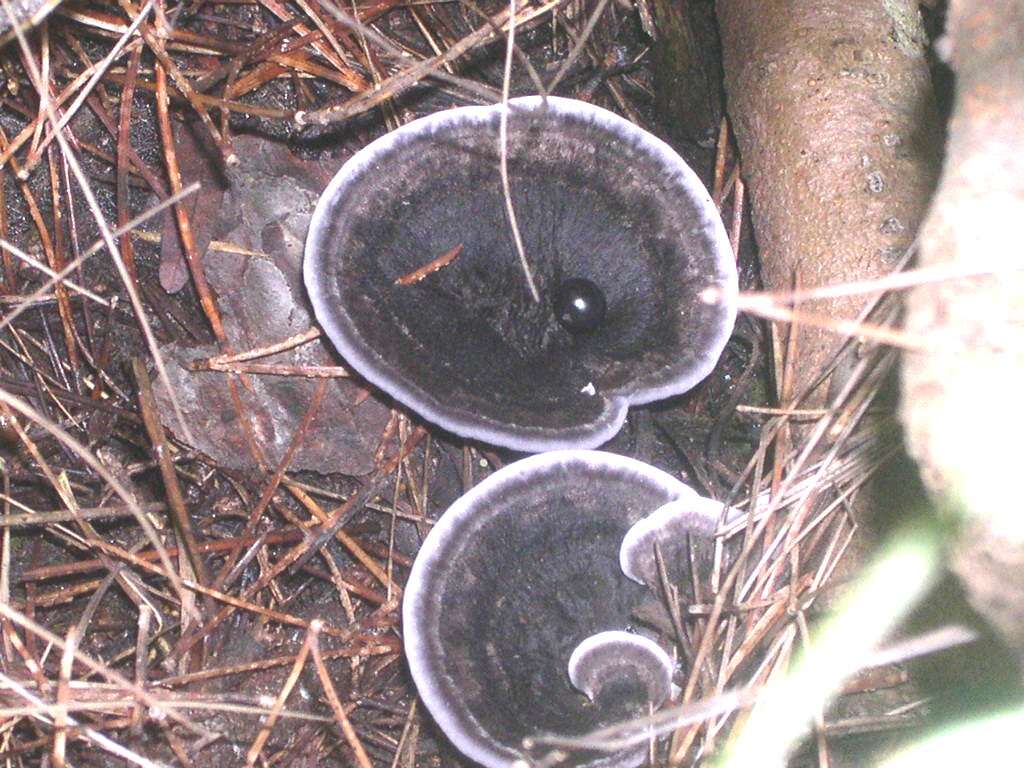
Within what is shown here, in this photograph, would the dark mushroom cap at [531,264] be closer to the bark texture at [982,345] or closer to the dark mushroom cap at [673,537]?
the dark mushroom cap at [673,537]

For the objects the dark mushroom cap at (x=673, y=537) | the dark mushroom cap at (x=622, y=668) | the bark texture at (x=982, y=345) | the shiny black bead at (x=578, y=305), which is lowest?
the dark mushroom cap at (x=622, y=668)

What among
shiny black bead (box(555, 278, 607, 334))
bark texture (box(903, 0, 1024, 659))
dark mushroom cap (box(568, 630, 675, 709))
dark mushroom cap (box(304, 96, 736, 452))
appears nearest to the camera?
bark texture (box(903, 0, 1024, 659))

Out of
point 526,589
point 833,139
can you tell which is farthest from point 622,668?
point 833,139

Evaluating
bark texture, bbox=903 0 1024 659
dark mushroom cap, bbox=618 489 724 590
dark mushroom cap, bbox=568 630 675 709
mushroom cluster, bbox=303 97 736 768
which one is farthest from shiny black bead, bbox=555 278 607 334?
bark texture, bbox=903 0 1024 659

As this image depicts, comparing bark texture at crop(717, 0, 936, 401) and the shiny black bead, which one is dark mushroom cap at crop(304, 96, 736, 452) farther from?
bark texture at crop(717, 0, 936, 401)

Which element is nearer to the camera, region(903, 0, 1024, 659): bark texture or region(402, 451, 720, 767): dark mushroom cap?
region(903, 0, 1024, 659): bark texture

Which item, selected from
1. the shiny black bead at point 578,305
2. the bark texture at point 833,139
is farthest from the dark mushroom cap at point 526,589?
the bark texture at point 833,139
